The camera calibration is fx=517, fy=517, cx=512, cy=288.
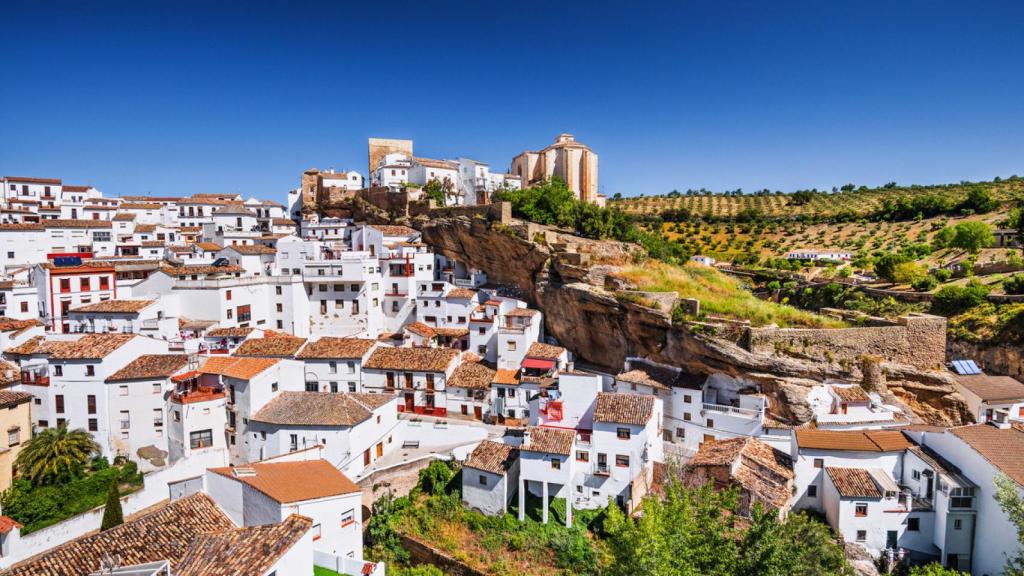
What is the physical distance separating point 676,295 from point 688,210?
58.1 m

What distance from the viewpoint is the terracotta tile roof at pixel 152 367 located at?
25.2 metres

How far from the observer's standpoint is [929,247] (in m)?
45.3

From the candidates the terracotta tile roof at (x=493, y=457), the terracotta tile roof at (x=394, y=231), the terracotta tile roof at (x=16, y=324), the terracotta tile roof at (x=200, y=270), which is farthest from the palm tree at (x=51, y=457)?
the terracotta tile roof at (x=394, y=231)

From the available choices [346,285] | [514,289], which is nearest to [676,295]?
[514,289]

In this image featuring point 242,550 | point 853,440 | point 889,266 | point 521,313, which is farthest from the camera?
point 889,266

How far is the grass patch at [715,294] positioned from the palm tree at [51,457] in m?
29.2

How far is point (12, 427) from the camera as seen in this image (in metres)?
23.8

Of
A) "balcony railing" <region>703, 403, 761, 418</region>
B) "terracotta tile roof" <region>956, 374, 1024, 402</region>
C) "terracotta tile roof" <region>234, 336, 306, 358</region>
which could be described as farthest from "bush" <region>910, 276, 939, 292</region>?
"terracotta tile roof" <region>234, 336, 306, 358</region>

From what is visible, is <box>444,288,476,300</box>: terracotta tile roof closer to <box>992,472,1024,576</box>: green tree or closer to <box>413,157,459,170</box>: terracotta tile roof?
<box>413,157,459,170</box>: terracotta tile roof

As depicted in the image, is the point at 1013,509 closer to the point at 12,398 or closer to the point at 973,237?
the point at 973,237

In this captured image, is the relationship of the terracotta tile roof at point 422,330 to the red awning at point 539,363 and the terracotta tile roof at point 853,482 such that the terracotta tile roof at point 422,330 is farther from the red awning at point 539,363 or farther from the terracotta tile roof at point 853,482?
the terracotta tile roof at point 853,482

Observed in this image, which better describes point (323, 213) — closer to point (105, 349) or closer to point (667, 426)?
point (105, 349)

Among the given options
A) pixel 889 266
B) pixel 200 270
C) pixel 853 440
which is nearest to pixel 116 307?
pixel 200 270

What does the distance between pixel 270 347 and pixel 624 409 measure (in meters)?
19.6
